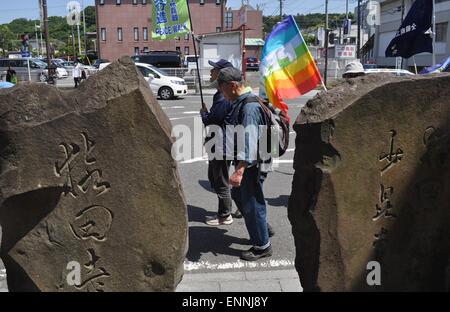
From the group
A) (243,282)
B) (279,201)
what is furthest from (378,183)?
(279,201)

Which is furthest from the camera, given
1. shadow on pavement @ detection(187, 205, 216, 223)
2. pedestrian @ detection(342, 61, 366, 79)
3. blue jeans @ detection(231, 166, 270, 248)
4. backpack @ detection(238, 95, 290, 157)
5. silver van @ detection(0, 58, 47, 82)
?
silver van @ detection(0, 58, 47, 82)

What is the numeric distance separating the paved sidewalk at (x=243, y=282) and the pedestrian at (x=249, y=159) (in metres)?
0.35

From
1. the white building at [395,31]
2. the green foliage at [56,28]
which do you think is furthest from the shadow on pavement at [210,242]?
the green foliage at [56,28]

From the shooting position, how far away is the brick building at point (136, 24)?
52.6m

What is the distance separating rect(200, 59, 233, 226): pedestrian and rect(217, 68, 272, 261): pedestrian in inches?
12.6

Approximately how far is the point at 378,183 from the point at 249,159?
1.17m

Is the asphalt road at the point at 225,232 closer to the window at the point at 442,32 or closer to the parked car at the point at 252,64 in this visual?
the window at the point at 442,32

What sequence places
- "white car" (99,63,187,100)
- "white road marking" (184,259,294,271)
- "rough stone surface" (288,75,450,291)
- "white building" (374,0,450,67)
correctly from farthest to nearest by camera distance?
"white building" (374,0,450,67) → "white car" (99,63,187,100) → "white road marking" (184,259,294,271) → "rough stone surface" (288,75,450,291)

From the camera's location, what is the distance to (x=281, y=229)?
16.4ft

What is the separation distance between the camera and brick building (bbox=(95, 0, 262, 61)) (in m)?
52.6

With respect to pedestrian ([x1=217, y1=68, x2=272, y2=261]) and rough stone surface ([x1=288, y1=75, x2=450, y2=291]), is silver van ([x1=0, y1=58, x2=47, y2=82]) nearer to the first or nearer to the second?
pedestrian ([x1=217, y1=68, x2=272, y2=261])

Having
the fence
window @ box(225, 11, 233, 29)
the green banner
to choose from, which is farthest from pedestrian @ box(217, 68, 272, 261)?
window @ box(225, 11, 233, 29)

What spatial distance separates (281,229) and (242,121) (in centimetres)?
177

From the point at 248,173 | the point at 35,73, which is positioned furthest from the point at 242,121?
the point at 35,73
